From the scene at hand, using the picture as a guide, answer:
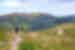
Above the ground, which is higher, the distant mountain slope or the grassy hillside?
the distant mountain slope

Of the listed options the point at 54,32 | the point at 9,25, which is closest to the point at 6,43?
the point at 9,25

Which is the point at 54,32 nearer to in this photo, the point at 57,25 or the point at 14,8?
the point at 57,25

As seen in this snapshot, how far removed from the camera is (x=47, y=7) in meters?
1.03

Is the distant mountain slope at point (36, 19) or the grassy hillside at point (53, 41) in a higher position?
the distant mountain slope at point (36, 19)

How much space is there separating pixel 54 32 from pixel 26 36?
21cm

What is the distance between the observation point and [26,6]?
1029 mm

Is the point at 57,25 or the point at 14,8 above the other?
the point at 14,8

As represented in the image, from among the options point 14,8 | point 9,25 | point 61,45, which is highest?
point 14,8

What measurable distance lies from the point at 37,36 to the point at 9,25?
22cm

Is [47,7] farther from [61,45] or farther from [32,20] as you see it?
[61,45]

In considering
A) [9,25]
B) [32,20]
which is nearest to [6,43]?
[9,25]

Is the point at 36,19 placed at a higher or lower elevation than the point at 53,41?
higher

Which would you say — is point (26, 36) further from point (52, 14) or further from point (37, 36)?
point (52, 14)

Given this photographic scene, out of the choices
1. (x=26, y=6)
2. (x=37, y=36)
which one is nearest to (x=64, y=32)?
(x=37, y=36)
